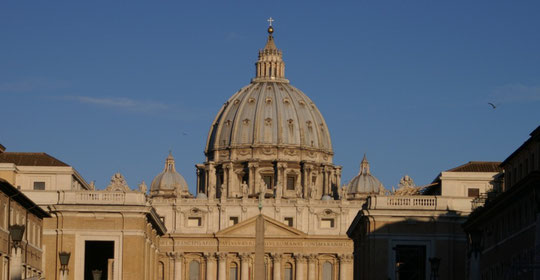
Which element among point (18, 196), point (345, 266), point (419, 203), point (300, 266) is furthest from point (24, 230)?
point (345, 266)

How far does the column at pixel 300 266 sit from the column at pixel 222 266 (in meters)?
7.86

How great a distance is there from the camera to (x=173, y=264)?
179m

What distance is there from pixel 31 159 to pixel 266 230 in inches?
2692

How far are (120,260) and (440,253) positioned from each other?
68.1 feet

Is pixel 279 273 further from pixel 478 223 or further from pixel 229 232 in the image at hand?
pixel 478 223

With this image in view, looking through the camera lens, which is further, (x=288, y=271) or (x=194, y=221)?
(x=288, y=271)

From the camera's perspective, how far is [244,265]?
595 ft

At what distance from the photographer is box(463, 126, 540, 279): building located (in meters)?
64.2

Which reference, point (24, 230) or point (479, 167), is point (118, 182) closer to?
point (479, 167)

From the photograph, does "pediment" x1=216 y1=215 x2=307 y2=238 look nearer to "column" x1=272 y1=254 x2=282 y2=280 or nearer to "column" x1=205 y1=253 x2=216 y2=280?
"column" x1=205 y1=253 x2=216 y2=280

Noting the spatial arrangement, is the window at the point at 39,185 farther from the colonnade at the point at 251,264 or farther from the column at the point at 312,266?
the column at the point at 312,266

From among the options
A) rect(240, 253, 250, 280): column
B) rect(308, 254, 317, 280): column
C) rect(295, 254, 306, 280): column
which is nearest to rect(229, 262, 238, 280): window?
rect(240, 253, 250, 280): column

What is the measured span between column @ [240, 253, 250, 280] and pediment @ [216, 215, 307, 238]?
7.71ft

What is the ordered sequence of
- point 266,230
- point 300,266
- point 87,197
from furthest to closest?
point 300,266 < point 266,230 < point 87,197
